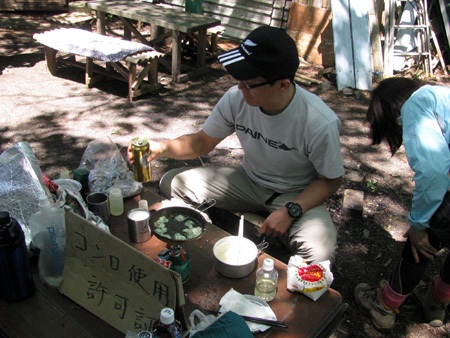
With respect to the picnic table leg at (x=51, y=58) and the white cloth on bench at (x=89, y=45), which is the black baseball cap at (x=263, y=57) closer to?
the white cloth on bench at (x=89, y=45)

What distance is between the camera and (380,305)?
281 centimetres

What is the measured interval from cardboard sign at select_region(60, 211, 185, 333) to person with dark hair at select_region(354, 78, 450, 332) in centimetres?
138

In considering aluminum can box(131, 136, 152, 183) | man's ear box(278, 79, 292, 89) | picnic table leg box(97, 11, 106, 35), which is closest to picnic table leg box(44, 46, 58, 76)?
picnic table leg box(97, 11, 106, 35)

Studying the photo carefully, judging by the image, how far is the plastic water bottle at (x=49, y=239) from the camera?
181 centimetres

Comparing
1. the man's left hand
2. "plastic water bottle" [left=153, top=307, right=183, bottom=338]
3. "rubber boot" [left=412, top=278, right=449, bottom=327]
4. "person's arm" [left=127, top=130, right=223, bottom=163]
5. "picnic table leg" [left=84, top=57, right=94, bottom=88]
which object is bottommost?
"rubber boot" [left=412, top=278, right=449, bottom=327]

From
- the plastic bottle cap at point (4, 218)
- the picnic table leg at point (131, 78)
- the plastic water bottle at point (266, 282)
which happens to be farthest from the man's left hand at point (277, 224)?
the picnic table leg at point (131, 78)

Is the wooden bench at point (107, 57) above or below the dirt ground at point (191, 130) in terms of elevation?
above

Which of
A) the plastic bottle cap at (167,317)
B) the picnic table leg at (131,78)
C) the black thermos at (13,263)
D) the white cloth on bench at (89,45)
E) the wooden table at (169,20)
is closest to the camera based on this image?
the plastic bottle cap at (167,317)

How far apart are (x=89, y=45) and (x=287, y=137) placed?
3981mm

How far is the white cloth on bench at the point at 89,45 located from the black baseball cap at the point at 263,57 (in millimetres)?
3530

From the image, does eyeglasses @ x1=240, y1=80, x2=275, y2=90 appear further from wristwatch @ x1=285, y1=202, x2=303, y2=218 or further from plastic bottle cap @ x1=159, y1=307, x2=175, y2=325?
plastic bottle cap @ x1=159, y1=307, x2=175, y2=325

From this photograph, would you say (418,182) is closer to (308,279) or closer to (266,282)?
(308,279)

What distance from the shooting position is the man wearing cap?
2.27 meters

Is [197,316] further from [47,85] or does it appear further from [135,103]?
[47,85]
